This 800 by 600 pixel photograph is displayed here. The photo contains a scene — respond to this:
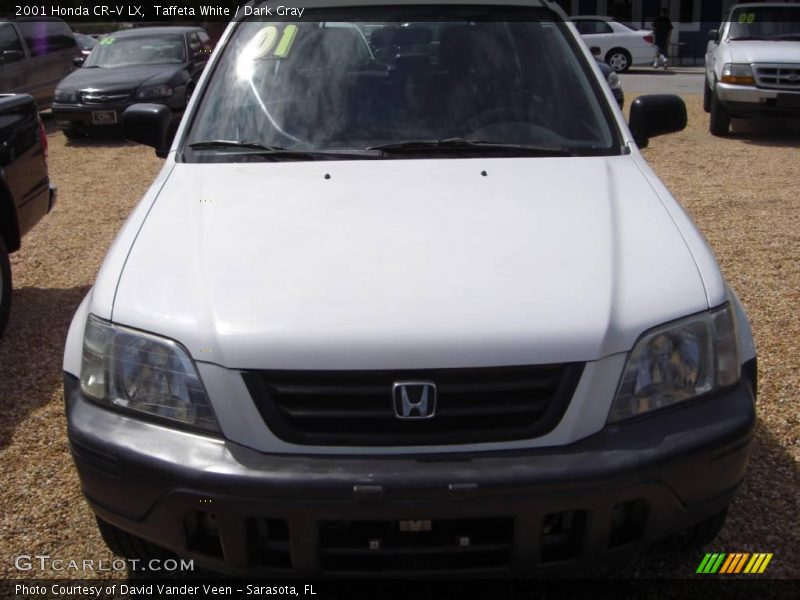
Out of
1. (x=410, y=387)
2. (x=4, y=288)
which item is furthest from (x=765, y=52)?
(x=410, y=387)

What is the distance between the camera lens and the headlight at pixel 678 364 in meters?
2.27

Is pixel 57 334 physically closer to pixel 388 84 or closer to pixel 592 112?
pixel 388 84

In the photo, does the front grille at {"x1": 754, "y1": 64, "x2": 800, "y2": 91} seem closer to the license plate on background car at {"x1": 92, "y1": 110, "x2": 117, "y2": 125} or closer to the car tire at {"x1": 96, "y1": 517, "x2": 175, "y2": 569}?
the license plate on background car at {"x1": 92, "y1": 110, "x2": 117, "y2": 125}

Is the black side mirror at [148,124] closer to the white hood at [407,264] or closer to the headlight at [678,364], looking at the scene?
the white hood at [407,264]

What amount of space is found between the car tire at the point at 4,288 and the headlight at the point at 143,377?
108 inches

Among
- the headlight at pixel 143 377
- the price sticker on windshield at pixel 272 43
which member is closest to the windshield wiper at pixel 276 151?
the price sticker on windshield at pixel 272 43

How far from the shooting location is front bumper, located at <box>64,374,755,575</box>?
7.02 ft

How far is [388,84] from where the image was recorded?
348cm

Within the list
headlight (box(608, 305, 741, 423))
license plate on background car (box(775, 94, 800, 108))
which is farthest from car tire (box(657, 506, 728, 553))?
license plate on background car (box(775, 94, 800, 108))

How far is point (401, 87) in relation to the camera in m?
3.46

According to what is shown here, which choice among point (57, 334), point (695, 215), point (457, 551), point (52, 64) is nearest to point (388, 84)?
point (457, 551)

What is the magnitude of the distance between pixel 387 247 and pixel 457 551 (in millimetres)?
843

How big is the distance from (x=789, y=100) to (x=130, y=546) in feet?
32.9

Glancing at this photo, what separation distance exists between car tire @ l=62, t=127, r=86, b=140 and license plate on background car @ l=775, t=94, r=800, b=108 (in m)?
8.97
